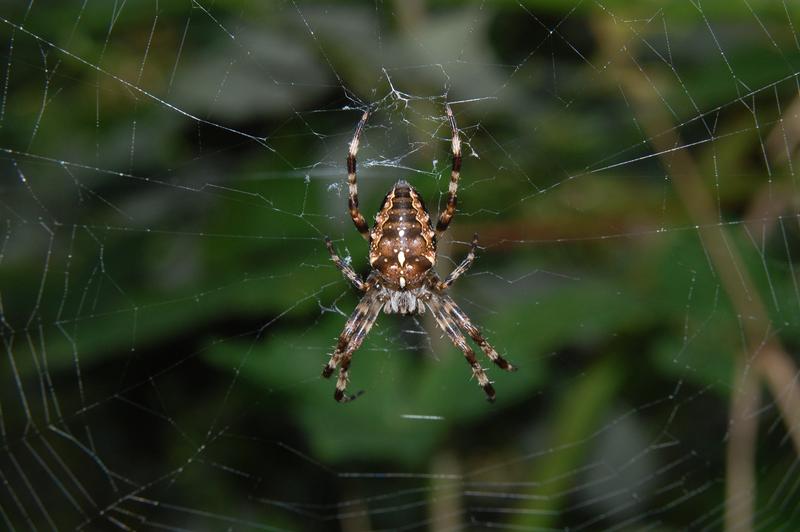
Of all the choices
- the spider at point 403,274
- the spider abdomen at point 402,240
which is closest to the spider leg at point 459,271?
the spider at point 403,274

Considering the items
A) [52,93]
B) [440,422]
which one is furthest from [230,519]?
[52,93]

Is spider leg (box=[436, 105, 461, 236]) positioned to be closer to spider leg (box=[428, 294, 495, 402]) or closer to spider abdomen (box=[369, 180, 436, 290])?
spider abdomen (box=[369, 180, 436, 290])

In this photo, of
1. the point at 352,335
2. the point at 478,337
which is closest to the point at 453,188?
the point at 478,337

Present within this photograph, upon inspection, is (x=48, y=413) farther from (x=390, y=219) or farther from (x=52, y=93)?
(x=390, y=219)

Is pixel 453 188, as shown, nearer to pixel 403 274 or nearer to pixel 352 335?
pixel 403 274

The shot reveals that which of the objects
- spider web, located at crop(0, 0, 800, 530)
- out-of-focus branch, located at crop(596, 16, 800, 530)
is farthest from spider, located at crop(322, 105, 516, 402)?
out-of-focus branch, located at crop(596, 16, 800, 530)

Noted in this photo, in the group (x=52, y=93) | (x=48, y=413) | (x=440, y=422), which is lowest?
(x=440, y=422)

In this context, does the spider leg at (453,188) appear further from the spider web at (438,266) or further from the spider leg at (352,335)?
the spider leg at (352,335)

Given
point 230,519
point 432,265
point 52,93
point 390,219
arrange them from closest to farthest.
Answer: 1. point 390,219
2. point 432,265
3. point 52,93
4. point 230,519
